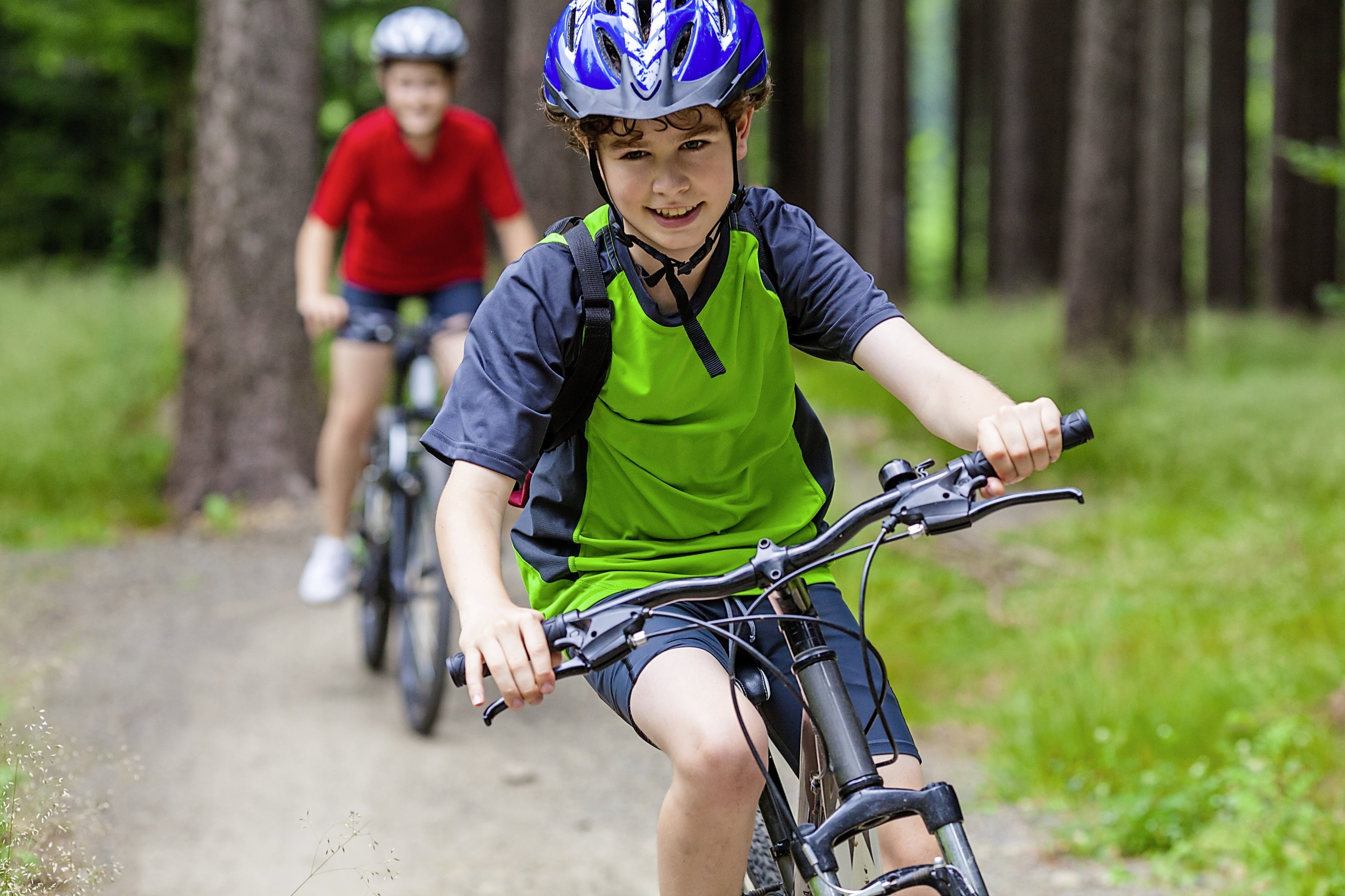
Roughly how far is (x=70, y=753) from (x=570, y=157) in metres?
4.62

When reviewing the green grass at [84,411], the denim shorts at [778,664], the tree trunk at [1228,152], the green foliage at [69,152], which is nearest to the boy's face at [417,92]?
the denim shorts at [778,664]

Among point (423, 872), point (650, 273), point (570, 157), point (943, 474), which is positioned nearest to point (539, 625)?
point (943, 474)

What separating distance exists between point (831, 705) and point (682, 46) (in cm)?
107

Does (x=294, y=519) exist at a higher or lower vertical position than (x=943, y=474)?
lower

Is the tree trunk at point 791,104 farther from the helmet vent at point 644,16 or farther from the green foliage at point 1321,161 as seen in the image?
the helmet vent at point 644,16

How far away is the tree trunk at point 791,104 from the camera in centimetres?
2167

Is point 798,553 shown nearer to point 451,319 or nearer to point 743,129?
point 743,129

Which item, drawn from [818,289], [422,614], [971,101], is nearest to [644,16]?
[818,289]

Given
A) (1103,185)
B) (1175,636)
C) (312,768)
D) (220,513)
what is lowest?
(312,768)

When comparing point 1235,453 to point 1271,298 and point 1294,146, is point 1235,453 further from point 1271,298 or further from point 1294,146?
point 1271,298

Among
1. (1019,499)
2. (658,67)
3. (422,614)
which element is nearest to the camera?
(1019,499)

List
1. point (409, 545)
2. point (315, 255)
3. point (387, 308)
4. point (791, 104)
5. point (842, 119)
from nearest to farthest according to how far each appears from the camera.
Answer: point (315, 255) < point (409, 545) < point (387, 308) < point (791, 104) < point (842, 119)

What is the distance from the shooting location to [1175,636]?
17.7ft

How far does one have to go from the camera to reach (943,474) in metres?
1.88
